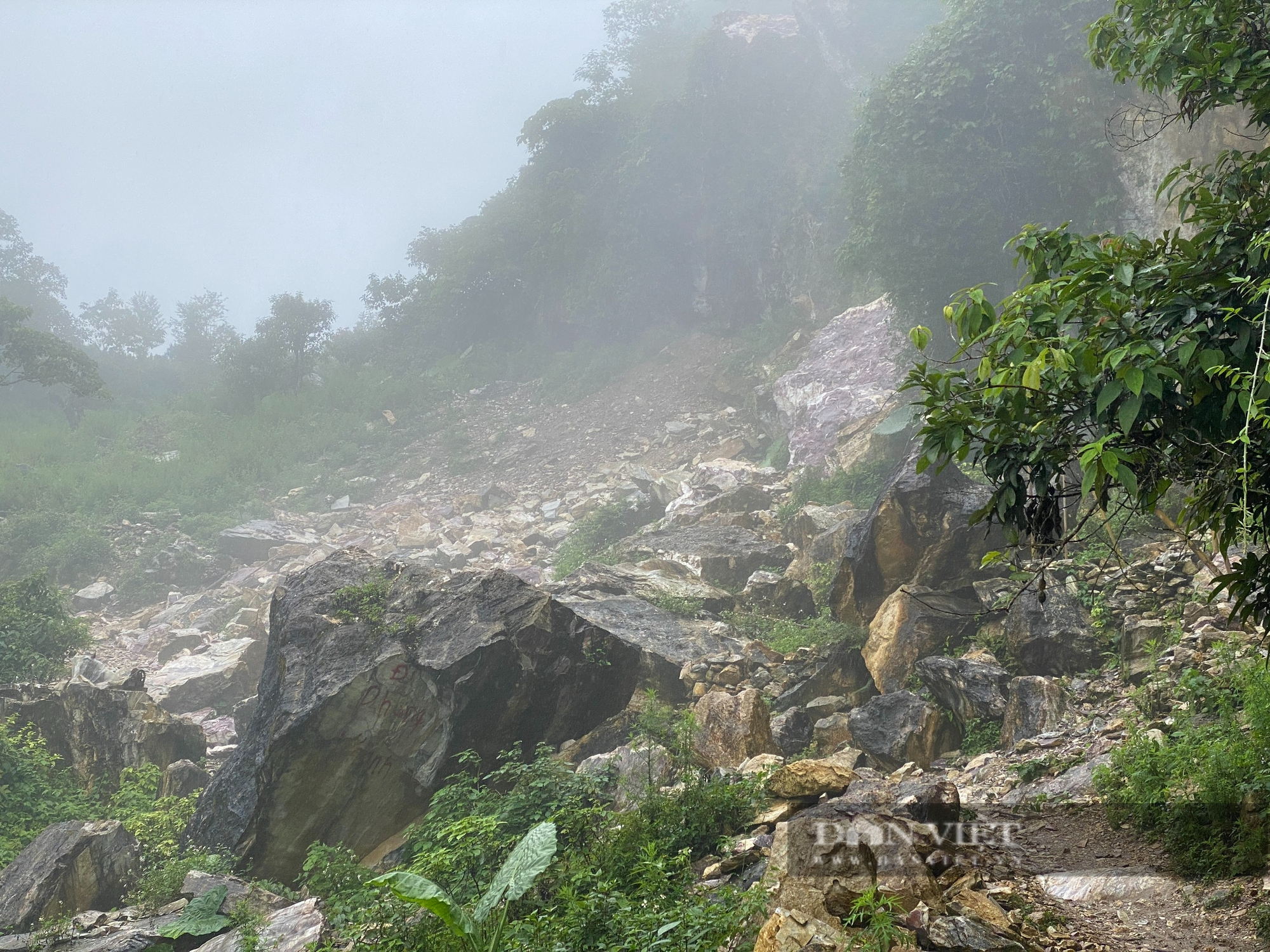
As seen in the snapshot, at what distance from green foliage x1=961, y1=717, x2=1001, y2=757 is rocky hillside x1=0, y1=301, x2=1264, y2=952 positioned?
0.02m

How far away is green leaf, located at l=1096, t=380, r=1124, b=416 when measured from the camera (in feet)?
6.73

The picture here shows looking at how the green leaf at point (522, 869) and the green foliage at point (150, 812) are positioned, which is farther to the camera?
the green foliage at point (150, 812)

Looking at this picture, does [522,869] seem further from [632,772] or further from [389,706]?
[389,706]

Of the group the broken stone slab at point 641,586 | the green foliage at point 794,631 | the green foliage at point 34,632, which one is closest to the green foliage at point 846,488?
the broken stone slab at point 641,586

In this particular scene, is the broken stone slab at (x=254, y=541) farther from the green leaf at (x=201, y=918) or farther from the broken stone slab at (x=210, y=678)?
the green leaf at (x=201, y=918)

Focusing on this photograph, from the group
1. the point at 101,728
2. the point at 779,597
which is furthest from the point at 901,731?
the point at 101,728

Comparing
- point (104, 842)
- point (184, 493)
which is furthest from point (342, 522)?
point (104, 842)

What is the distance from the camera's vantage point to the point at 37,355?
19438 mm

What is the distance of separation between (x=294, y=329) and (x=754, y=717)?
2274 cm

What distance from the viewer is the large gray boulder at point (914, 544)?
721cm

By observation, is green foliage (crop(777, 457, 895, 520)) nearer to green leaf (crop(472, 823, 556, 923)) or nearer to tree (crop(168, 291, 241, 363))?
green leaf (crop(472, 823, 556, 923))

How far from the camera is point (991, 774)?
4797 mm

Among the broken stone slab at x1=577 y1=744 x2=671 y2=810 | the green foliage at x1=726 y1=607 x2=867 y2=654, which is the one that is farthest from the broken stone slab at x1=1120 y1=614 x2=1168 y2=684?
the broken stone slab at x1=577 y1=744 x2=671 y2=810

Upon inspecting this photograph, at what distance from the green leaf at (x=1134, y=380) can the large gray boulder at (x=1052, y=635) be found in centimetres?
410
